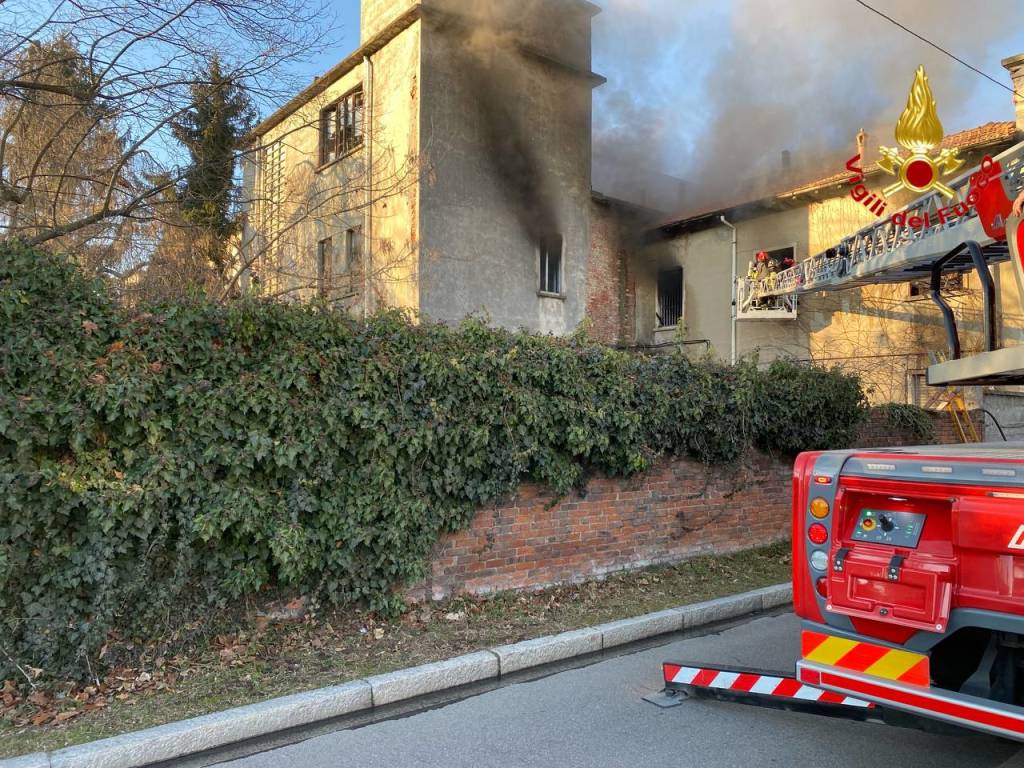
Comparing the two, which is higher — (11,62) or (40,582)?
(11,62)

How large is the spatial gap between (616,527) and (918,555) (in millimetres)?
3948

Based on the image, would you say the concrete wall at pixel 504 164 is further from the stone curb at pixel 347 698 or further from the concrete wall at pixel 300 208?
the stone curb at pixel 347 698

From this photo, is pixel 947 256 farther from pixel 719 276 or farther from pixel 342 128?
pixel 719 276

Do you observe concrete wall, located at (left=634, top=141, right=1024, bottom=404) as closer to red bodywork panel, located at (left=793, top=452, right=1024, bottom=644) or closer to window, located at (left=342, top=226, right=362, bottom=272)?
window, located at (left=342, top=226, right=362, bottom=272)

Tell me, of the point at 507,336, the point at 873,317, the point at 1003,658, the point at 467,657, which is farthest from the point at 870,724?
the point at 873,317

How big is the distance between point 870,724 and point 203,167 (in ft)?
25.5

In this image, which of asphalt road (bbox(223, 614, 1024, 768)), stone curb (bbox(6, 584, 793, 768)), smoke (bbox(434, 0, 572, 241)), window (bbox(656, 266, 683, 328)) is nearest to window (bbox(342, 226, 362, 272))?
smoke (bbox(434, 0, 572, 241))

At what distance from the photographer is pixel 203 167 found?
24.6 feet

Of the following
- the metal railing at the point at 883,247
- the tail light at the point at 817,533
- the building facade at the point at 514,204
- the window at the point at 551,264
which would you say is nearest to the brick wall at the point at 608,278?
the building facade at the point at 514,204

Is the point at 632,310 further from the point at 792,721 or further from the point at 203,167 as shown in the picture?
the point at 792,721

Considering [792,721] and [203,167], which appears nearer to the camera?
[792,721]

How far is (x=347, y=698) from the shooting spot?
384 centimetres

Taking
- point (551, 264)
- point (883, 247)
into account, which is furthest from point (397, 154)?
point (883, 247)

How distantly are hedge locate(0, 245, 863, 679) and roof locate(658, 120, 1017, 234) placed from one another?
441 inches
